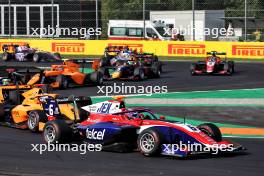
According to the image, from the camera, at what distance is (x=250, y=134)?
52.0ft

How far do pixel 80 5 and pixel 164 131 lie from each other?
29.9 m

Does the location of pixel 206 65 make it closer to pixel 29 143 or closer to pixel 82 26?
pixel 82 26

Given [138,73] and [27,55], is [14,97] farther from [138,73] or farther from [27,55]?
[27,55]

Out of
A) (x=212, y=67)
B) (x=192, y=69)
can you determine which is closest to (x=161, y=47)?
(x=192, y=69)

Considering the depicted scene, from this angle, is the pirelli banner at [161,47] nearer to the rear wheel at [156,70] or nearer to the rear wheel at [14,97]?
the rear wheel at [156,70]

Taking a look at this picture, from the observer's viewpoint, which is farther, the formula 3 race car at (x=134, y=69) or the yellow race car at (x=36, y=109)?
the formula 3 race car at (x=134, y=69)

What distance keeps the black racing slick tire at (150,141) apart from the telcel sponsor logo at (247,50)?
25.3 metres

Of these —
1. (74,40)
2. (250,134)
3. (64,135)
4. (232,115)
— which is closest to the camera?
(64,135)

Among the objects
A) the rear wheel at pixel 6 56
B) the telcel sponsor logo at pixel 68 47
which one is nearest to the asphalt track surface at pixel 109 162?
the rear wheel at pixel 6 56

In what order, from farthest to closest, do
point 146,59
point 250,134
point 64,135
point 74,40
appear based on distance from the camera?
point 74,40
point 146,59
point 250,134
point 64,135

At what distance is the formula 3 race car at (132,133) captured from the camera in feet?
40.8

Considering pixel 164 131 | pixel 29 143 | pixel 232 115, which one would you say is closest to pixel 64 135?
pixel 29 143

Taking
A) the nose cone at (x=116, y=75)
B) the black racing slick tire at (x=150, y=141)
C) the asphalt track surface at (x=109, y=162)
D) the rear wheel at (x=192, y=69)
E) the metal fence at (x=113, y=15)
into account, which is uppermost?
the metal fence at (x=113, y=15)

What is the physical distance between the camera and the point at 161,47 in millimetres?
39219
